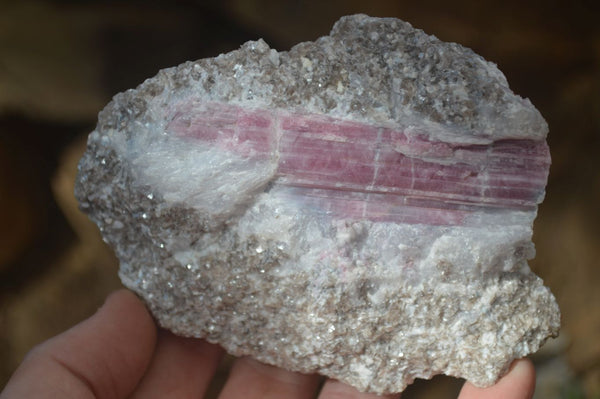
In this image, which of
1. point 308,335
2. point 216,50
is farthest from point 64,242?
point 308,335

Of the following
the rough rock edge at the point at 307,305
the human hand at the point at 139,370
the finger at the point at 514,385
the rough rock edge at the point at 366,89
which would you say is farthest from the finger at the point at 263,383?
the rough rock edge at the point at 366,89

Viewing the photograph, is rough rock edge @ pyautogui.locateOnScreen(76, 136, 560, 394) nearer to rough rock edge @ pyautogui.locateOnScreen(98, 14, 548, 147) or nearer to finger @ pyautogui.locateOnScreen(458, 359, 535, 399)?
finger @ pyautogui.locateOnScreen(458, 359, 535, 399)

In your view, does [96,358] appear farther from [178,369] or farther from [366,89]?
[366,89]

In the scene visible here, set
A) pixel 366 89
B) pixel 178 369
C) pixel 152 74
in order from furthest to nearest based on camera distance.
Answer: pixel 152 74, pixel 178 369, pixel 366 89

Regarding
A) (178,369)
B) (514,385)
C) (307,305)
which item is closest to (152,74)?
(178,369)

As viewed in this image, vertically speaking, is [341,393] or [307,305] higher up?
[307,305]

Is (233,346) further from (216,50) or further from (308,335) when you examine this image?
(216,50)

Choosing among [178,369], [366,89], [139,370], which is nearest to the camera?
[366,89]
